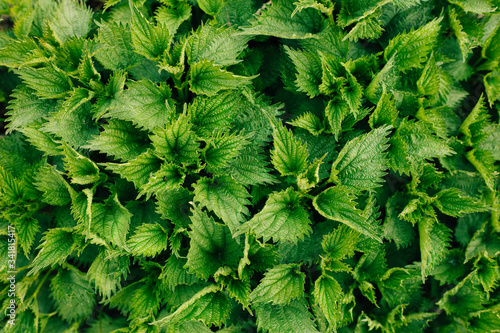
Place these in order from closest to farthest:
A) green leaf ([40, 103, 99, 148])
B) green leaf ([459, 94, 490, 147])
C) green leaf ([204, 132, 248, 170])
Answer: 1. green leaf ([204, 132, 248, 170])
2. green leaf ([40, 103, 99, 148])
3. green leaf ([459, 94, 490, 147])

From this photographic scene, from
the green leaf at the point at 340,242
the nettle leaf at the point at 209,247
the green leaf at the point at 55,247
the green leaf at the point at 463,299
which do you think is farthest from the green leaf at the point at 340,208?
the green leaf at the point at 55,247

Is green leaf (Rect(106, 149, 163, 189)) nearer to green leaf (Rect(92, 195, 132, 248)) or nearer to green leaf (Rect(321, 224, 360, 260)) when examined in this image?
green leaf (Rect(92, 195, 132, 248))

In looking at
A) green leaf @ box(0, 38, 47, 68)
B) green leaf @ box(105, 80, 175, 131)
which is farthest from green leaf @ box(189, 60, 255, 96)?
green leaf @ box(0, 38, 47, 68)

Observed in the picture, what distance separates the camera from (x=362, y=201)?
1.82 m

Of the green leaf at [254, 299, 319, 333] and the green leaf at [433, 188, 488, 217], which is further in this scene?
the green leaf at [433, 188, 488, 217]

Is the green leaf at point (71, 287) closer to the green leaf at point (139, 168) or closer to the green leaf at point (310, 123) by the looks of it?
the green leaf at point (139, 168)

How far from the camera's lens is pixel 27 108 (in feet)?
5.87

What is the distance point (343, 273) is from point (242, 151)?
0.90m

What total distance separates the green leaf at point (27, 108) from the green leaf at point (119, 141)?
1.19 feet

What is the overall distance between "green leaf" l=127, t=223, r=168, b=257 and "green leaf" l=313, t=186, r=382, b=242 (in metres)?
0.76

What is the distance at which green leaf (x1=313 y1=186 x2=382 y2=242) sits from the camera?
1442mm

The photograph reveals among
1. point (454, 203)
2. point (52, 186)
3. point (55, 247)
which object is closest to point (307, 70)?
point (454, 203)

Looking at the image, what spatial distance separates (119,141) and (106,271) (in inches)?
27.2

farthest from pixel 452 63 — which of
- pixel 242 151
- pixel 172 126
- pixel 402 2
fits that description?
pixel 172 126
